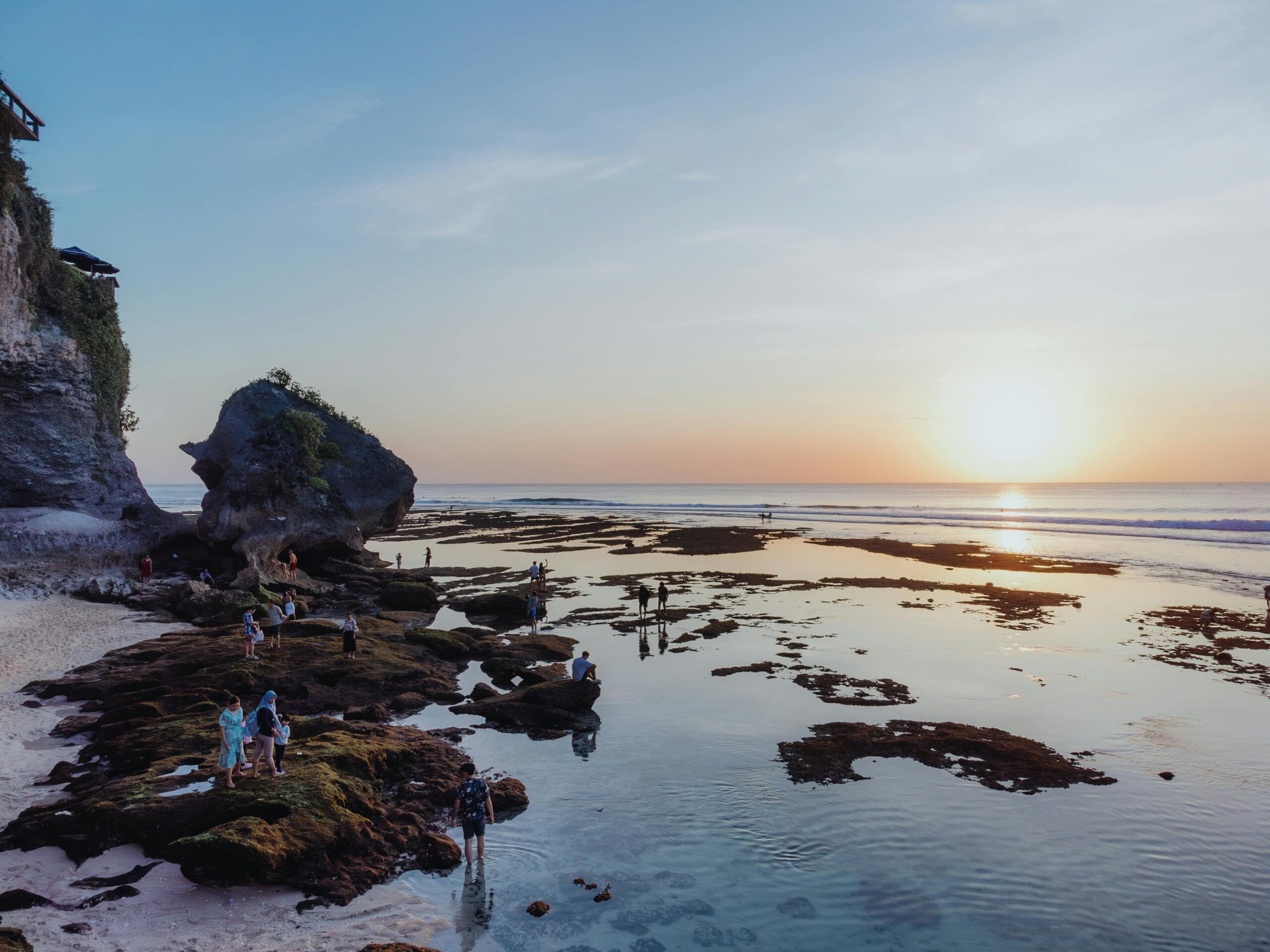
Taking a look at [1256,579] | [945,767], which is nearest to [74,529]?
[945,767]

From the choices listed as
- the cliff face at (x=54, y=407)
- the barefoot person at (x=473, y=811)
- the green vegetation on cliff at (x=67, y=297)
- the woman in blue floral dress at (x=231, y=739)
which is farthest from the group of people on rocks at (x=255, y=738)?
the green vegetation on cliff at (x=67, y=297)

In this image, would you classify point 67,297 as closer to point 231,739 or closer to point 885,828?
point 231,739

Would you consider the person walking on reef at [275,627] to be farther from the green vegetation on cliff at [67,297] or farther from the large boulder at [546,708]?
the green vegetation on cliff at [67,297]

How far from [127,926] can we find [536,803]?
6235mm

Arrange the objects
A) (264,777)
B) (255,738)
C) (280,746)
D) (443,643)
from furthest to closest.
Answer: (443,643) → (280,746) → (255,738) → (264,777)

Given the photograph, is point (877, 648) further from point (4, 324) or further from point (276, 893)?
point (4, 324)

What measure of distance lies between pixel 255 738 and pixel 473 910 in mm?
5843

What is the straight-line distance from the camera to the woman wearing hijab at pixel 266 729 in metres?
12.3

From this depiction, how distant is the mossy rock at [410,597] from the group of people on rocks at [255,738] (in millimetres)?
18294

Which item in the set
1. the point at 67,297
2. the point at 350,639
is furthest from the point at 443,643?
the point at 67,297

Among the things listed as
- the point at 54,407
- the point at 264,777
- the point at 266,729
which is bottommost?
the point at 264,777

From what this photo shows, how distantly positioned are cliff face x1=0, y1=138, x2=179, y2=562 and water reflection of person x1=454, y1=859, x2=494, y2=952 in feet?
93.7

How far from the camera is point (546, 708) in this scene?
1758cm

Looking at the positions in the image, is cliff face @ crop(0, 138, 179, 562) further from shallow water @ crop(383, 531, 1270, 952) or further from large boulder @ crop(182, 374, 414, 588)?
shallow water @ crop(383, 531, 1270, 952)
